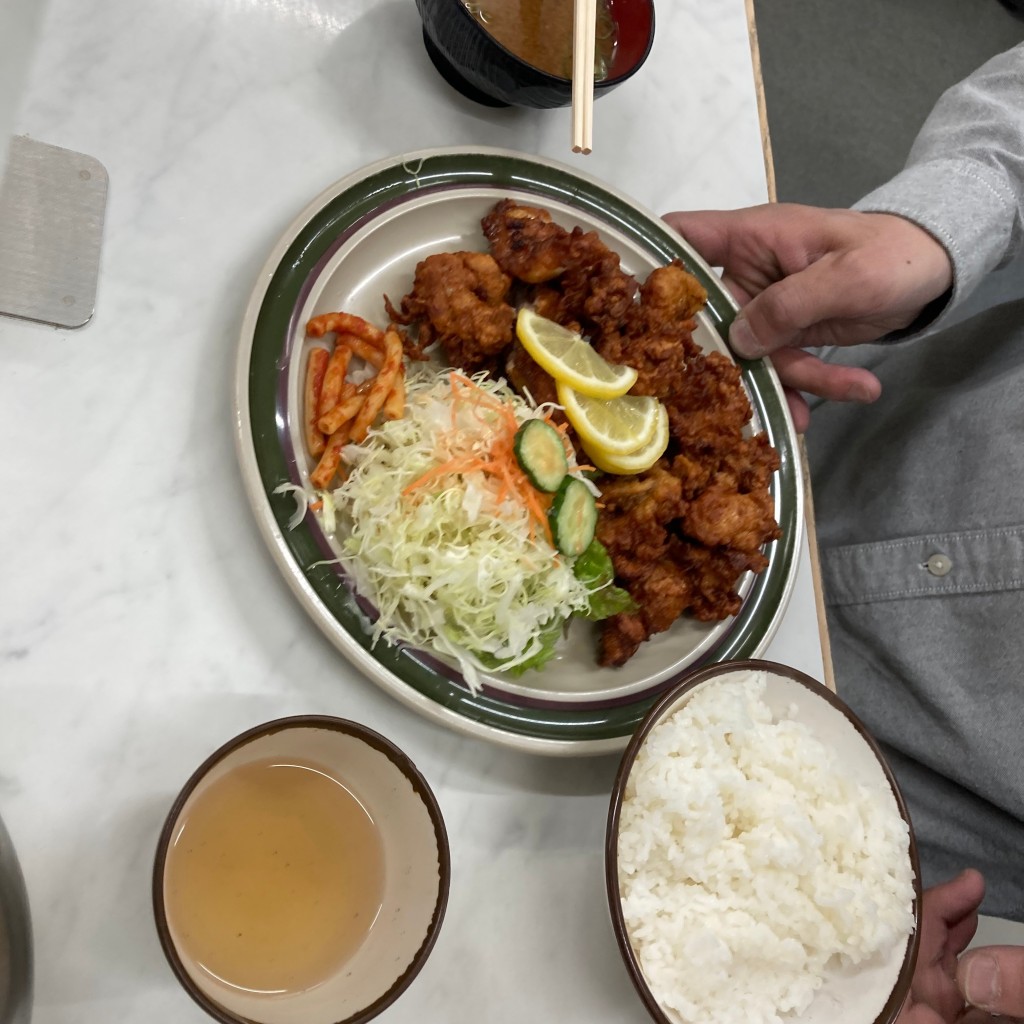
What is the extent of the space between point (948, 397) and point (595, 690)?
4.50ft

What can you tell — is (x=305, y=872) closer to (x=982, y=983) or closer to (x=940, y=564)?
(x=982, y=983)

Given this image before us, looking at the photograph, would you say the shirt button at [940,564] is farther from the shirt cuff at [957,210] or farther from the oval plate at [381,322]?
the shirt cuff at [957,210]

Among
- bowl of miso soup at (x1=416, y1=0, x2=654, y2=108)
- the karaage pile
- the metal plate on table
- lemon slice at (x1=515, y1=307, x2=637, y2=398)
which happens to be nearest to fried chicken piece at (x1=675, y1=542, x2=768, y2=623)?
the karaage pile

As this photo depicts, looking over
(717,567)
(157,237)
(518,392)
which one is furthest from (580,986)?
(157,237)

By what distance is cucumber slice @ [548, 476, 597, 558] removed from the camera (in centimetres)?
157

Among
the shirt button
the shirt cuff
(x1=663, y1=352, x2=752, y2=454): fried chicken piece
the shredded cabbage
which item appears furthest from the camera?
the shirt button

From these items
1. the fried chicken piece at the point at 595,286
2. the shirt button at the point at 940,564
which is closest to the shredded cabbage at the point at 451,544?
the fried chicken piece at the point at 595,286

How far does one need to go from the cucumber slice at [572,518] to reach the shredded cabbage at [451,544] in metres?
0.04

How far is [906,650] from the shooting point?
2064mm

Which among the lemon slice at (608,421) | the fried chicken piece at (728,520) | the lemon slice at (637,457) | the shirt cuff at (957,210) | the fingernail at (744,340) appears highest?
the shirt cuff at (957,210)

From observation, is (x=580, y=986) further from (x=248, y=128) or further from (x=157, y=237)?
(x=248, y=128)

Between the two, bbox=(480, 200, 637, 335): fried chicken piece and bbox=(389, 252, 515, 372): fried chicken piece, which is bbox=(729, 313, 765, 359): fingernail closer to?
bbox=(480, 200, 637, 335): fried chicken piece

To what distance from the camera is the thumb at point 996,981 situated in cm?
Result: 149

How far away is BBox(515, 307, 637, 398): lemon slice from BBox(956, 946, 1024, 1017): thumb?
128 cm
